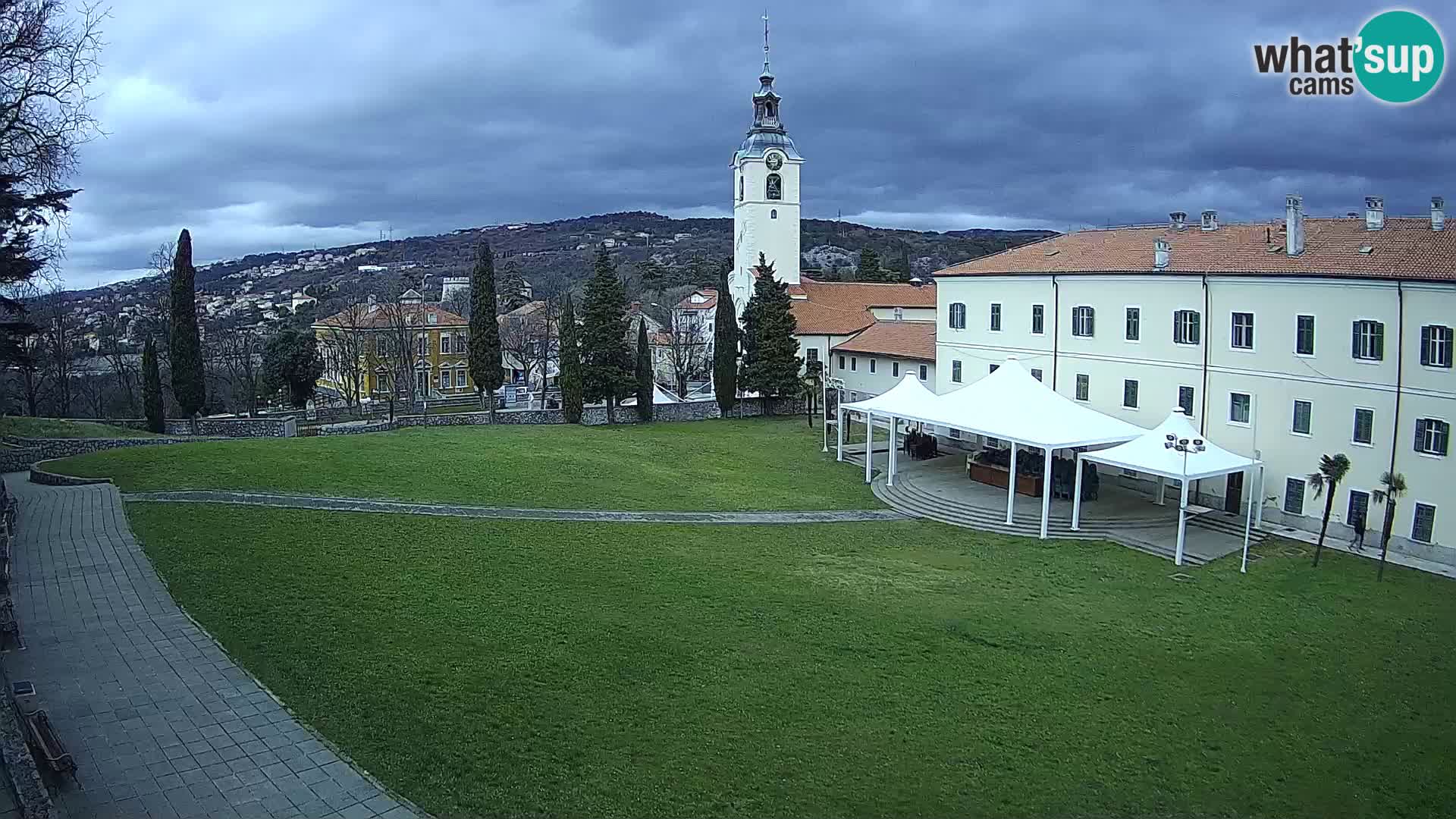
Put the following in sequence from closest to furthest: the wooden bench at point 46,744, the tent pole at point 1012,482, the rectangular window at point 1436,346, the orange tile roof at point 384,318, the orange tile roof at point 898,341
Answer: the wooden bench at point 46,744 → the rectangular window at point 1436,346 → the tent pole at point 1012,482 → the orange tile roof at point 898,341 → the orange tile roof at point 384,318

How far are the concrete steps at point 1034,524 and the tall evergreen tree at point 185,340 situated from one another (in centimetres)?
2479

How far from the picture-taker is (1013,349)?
28.4 meters

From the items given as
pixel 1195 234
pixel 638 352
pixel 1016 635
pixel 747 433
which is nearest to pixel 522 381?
pixel 638 352

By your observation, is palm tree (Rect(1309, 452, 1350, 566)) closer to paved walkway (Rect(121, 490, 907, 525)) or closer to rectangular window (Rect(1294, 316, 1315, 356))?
rectangular window (Rect(1294, 316, 1315, 356))

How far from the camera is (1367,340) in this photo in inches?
763

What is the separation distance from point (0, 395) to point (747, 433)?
28969 mm

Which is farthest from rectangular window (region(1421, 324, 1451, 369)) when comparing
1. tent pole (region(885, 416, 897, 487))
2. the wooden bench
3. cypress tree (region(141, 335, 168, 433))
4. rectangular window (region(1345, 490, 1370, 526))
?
cypress tree (region(141, 335, 168, 433))

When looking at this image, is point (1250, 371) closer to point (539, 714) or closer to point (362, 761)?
point (539, 714)

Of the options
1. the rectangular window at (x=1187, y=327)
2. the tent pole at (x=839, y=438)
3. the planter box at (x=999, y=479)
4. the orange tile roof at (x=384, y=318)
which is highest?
the orange tile roof at (x=384, y=318)

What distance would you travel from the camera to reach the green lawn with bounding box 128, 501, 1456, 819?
9.45 meters

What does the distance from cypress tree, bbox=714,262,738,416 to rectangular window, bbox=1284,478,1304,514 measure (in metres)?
22.4

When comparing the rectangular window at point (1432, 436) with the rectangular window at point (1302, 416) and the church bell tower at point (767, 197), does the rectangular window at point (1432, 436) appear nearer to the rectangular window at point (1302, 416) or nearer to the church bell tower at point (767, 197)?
the rectangular window at point (1302, 416)

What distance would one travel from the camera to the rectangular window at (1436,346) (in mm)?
18109

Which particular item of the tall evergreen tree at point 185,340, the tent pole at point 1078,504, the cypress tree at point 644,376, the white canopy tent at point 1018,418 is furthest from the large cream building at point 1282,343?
the tall evergreen tree at point 185,340
